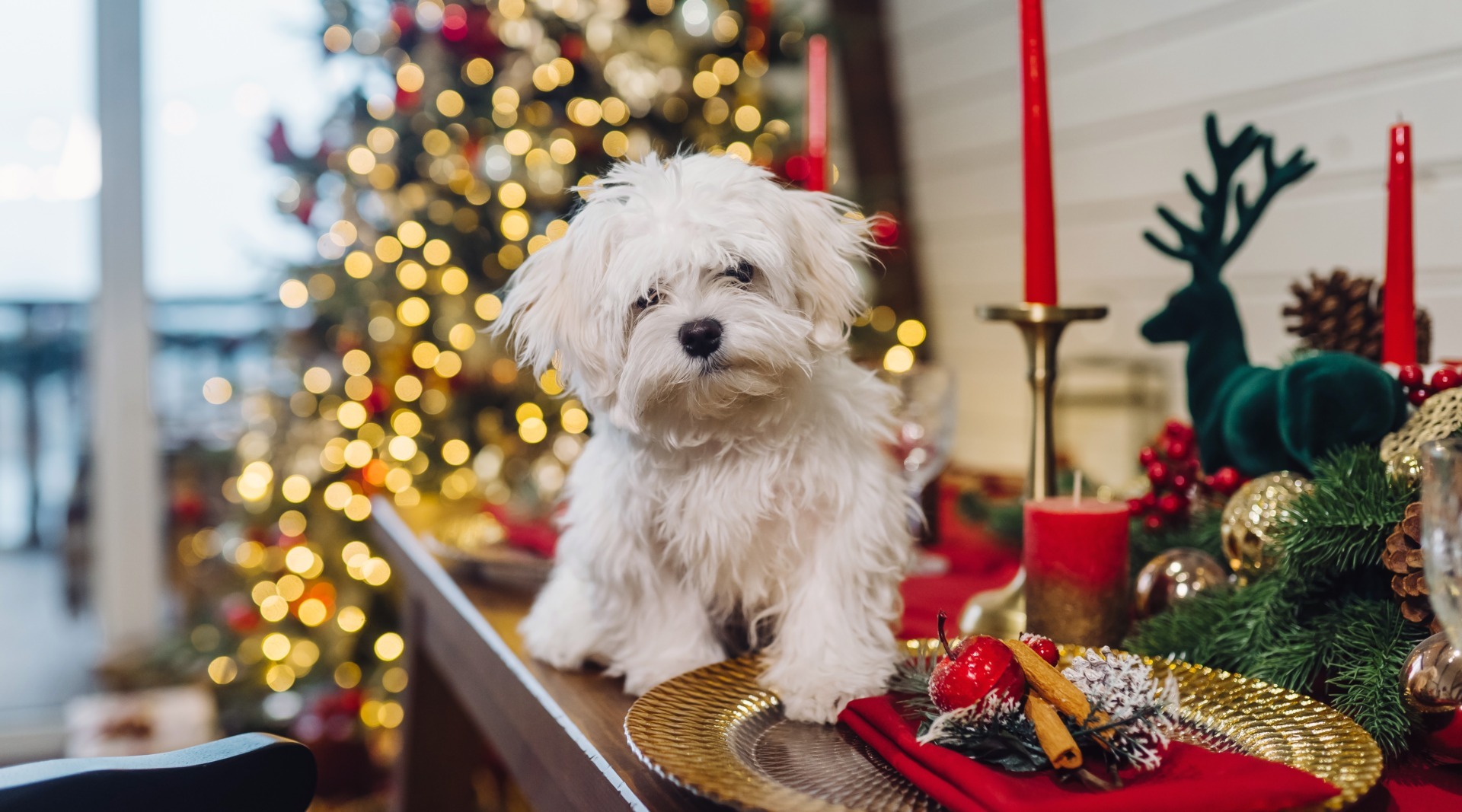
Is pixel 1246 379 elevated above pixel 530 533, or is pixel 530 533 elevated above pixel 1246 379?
pixel 1246 379

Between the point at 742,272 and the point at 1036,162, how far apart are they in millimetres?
323

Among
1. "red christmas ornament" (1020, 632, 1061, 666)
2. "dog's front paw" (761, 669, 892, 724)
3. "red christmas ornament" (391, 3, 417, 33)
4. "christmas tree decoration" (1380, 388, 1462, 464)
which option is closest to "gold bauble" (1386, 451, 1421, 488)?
"christmas tree decoration" (1380, 388, 1462, 464)

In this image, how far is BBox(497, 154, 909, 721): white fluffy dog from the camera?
0.77 meters

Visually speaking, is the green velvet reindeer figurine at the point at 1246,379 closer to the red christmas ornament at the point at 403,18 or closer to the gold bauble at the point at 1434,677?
the gold bauble at the point at 1434,677

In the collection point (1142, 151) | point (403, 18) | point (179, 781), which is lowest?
point (179, 781)

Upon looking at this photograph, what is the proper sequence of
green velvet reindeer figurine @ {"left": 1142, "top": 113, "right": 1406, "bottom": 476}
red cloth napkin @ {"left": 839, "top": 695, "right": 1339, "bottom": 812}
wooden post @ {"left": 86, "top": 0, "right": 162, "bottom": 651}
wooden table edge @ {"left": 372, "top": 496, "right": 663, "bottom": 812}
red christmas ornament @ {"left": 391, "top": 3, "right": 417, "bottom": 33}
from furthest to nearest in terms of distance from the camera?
wooden post @ {"left": 86, "top": 0, "right": 162, "bottom": 651}
red christmas ornament @ {"left": 391, "top": 3, "right": 417, "bottom": 33}
green velvet reindeer figurine @ {"left": 1142, "top": 113, "right": 1406, "bottom": 476}
wooden table edge @ {"left": 372, "top": 496, "right": 663, "bottom": 812}
red cloth napkin @ {"left": 839, "top": 695, "right": 1339, "bottom": 812}

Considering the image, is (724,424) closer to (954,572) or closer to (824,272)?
(824,272)

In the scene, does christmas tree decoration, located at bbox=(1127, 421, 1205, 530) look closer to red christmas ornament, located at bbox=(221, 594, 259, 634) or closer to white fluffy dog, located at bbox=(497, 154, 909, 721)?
white fluffy dog, located at bbox=(497, 154, 909, 721)

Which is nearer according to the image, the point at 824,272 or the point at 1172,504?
the point at 824,272

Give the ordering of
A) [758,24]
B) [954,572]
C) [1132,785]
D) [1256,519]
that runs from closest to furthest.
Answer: [1132,785] → [1256,519] → [954,572] → [758,24]

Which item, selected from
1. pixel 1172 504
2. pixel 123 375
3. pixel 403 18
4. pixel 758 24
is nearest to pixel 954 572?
pixel 1172 504

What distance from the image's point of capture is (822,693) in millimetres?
733

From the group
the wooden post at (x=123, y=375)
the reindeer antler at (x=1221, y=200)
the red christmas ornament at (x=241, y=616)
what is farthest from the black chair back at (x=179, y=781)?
the wooden post at (x=123, y=375)

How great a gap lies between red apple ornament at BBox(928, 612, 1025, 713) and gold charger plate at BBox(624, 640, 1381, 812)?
0.19ft
